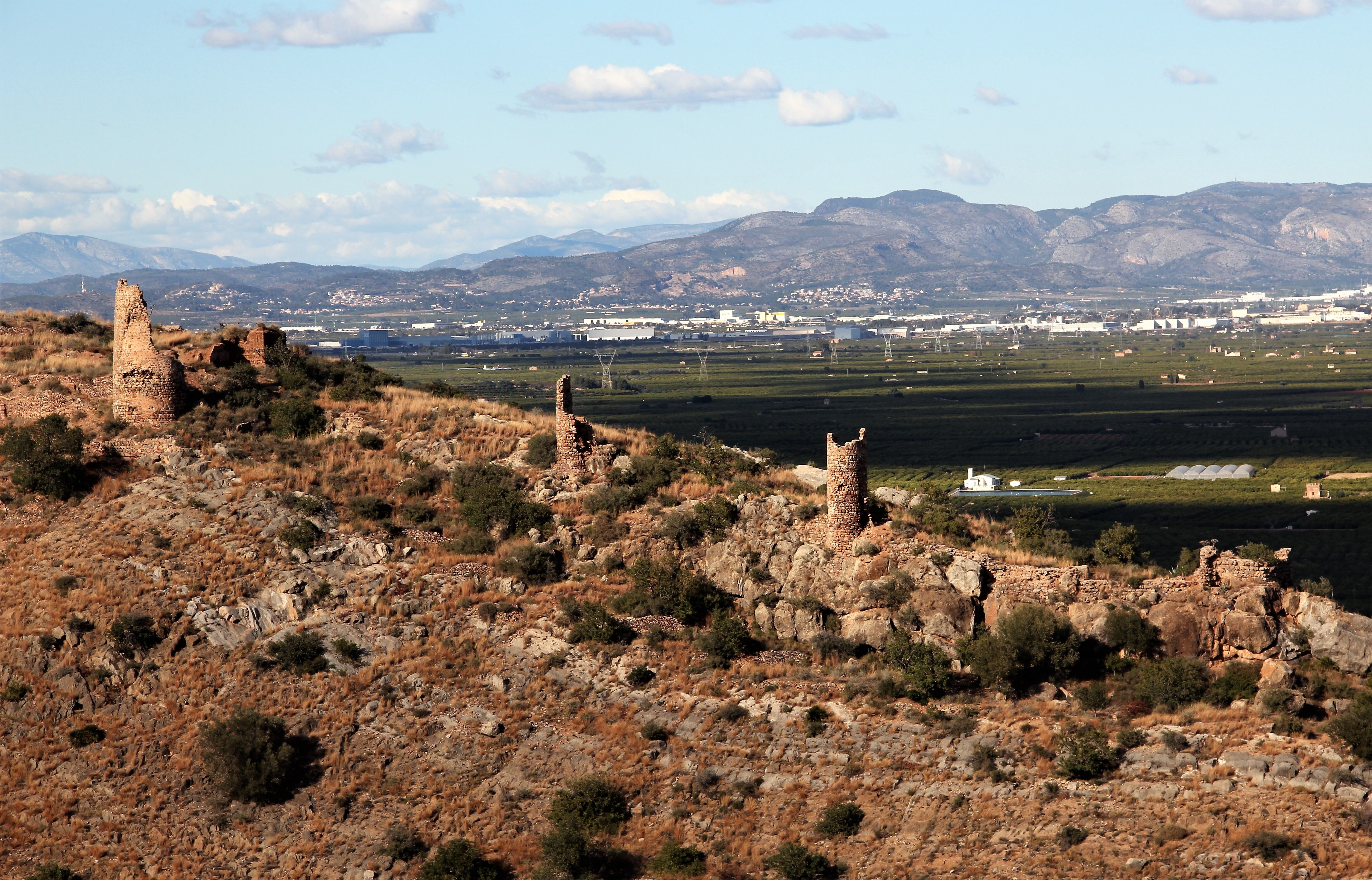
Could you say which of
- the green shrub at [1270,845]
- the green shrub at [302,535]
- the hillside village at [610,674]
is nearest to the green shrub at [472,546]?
the hillside village at [610,674]

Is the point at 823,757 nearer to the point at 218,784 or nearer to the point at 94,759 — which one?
the point at 218,784

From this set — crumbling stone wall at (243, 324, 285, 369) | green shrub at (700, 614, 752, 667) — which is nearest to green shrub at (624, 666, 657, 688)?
green shrub at (700, 614, 752, 667)

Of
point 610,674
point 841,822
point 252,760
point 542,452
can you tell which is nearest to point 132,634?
point 252,760

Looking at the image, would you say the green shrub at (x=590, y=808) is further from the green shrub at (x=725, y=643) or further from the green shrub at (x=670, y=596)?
the green shrub at (x=670, y=596)

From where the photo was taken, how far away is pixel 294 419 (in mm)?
49688

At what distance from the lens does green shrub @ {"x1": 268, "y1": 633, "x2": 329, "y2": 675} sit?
38.6 metres

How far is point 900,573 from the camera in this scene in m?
38.8

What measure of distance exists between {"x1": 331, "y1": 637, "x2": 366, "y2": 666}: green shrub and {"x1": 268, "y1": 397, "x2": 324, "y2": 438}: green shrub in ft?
41.0

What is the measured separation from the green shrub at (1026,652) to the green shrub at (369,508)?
19709 mm

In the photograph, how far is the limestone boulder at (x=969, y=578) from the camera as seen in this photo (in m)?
37.9

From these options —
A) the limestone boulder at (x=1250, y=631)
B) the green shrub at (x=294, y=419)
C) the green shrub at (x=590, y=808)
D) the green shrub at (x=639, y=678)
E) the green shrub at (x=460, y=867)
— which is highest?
the green shrub at (x=294, y=419)

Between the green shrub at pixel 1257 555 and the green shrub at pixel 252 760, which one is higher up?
the green shrub at pixel 1257 555

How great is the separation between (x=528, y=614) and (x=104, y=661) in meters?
11.8

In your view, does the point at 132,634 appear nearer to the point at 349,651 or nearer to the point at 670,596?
the point at 349,651
